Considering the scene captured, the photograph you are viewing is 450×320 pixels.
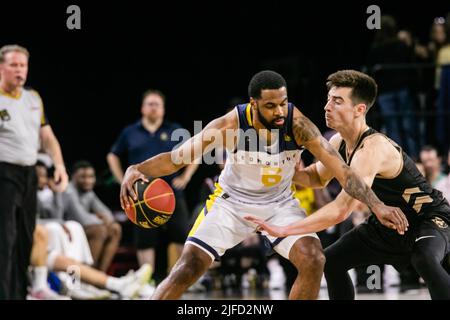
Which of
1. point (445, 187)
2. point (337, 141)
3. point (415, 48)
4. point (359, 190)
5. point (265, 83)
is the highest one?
point (415, 48)

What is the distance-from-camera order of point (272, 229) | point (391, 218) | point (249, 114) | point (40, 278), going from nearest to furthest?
point (391, 218) → point (272, 229) → point (249, 114) → point (40, 278)

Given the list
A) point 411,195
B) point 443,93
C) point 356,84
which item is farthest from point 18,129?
point 443,93

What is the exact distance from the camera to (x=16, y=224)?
5816mm

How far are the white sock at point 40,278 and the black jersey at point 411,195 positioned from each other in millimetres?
3456

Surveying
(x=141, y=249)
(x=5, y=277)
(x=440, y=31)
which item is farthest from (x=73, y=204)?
(x=440, y=31)

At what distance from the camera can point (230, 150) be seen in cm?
468

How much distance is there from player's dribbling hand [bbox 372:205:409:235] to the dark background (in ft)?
17.8

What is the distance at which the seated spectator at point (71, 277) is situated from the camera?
693cm

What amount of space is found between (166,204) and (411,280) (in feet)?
13.0

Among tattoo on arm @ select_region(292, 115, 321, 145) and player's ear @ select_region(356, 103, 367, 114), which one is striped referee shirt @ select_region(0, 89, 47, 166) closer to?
tattoo on arm @ select_region(292, 115, 321, 145)

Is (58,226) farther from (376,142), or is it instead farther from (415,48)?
(415,48)

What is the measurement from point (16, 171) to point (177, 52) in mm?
5027

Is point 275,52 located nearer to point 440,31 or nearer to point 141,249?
point 440,31

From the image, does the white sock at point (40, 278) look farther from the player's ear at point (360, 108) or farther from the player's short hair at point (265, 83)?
the player's ear at point (360, 108)
